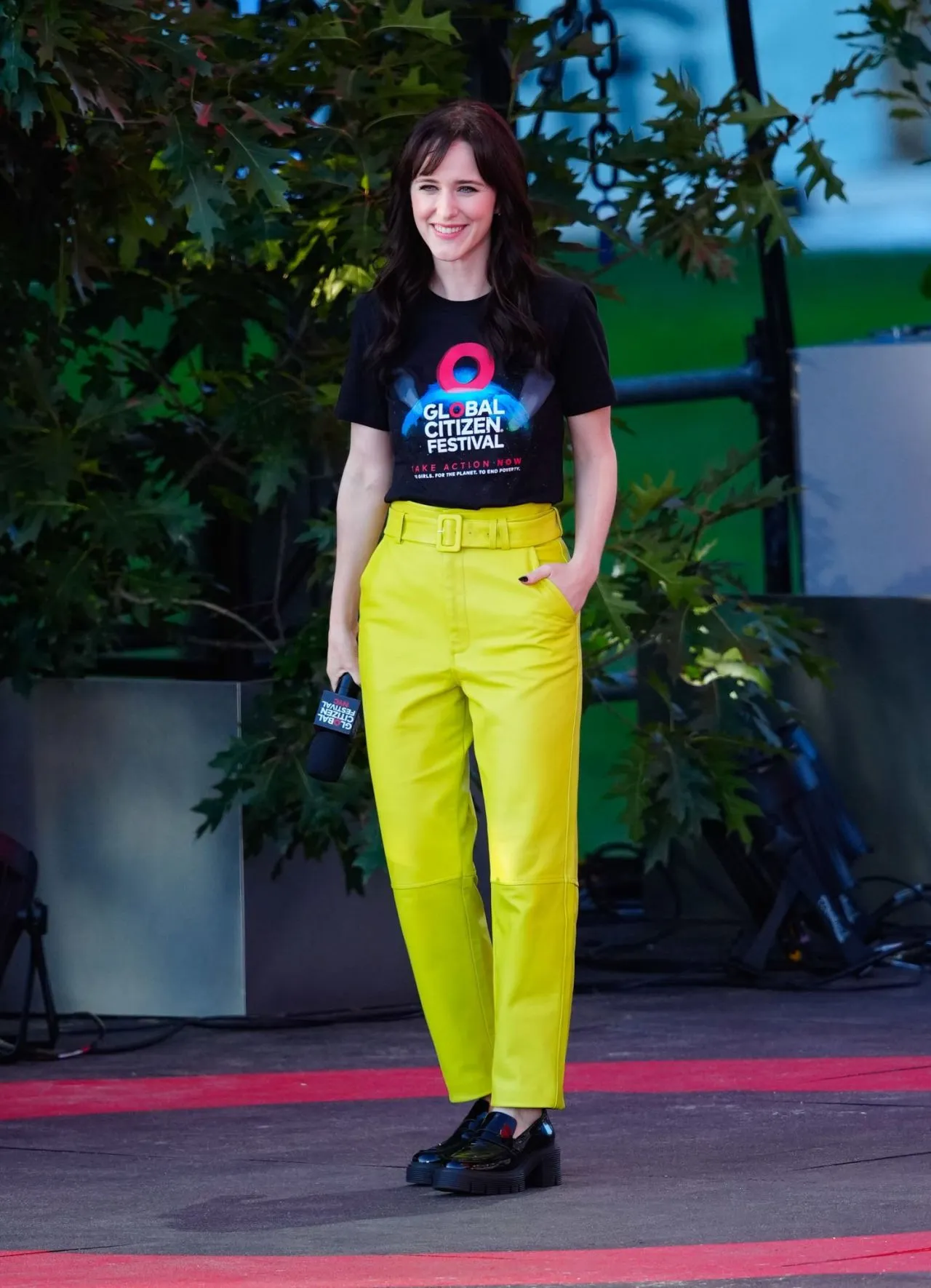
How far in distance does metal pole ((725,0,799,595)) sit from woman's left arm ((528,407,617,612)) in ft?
12.7

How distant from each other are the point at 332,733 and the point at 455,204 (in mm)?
848

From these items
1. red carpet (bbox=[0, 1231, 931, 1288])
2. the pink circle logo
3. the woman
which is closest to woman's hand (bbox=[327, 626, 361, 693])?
the woman

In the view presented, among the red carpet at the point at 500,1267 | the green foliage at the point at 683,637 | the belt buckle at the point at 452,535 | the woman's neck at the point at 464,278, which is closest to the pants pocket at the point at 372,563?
the belt buckle at the point at 452,535

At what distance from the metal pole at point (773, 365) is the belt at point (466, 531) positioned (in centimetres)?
401

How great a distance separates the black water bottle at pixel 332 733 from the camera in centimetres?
340

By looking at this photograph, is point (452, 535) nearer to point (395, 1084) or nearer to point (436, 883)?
point (436, 883)

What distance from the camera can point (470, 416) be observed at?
3238mm

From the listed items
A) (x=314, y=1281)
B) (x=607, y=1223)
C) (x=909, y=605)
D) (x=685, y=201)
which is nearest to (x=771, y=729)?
(x=909, y=605)

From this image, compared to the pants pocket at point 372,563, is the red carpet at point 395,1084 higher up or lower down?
lower down

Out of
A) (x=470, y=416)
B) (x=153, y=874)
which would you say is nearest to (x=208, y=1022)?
(x=153, y=874)

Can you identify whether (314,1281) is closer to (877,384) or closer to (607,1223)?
(607,1223)

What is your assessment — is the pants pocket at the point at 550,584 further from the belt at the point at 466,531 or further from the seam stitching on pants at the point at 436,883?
the seam stitching on pants at the point at 436,883

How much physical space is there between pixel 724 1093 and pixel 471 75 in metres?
2.85

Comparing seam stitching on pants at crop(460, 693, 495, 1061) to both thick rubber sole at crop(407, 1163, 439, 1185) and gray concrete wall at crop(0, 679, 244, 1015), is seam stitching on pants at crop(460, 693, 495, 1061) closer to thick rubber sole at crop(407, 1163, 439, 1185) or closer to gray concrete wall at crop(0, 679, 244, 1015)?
thick rubber sole at crop(407, 1163, 439, 1185)
